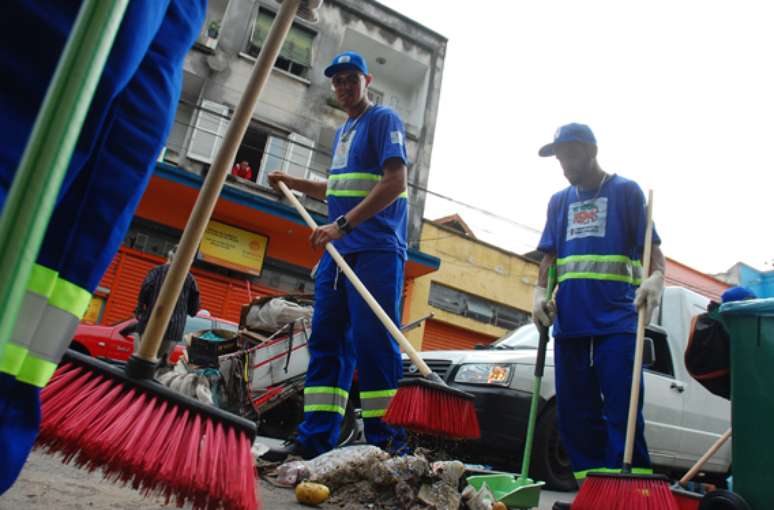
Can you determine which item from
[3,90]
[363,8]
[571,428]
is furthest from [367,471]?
[363,8]

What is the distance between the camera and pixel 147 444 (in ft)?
3.74

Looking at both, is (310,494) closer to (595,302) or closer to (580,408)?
(580,408)

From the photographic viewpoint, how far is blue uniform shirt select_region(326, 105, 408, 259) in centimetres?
316

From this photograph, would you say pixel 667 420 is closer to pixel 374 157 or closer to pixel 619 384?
pixel 619 384

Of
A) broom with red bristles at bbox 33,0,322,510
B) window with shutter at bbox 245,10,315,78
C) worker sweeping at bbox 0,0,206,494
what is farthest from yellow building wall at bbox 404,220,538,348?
worker sweeping at bbox 0,0,206,494

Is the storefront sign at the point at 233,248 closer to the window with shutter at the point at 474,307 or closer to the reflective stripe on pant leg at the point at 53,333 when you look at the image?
the window with shutter at the point at 474,307

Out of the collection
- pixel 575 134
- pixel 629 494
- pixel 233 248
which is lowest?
pixel 629 494

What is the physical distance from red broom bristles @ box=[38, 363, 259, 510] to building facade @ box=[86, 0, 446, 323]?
9.60 meters

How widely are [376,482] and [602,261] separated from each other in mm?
1753

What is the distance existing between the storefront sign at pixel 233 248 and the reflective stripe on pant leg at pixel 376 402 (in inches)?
387

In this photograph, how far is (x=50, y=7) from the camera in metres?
0.95

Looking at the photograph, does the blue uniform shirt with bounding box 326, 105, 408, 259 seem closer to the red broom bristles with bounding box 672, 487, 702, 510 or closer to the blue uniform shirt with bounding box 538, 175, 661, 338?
the blue uniform shirt with bounding box 538, 175, 661, 338

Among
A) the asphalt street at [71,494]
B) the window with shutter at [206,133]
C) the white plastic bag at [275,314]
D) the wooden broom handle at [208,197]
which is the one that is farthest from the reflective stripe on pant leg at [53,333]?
the window with shutter at [206,133]

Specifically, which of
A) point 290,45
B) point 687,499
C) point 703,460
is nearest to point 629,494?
point 687,499
